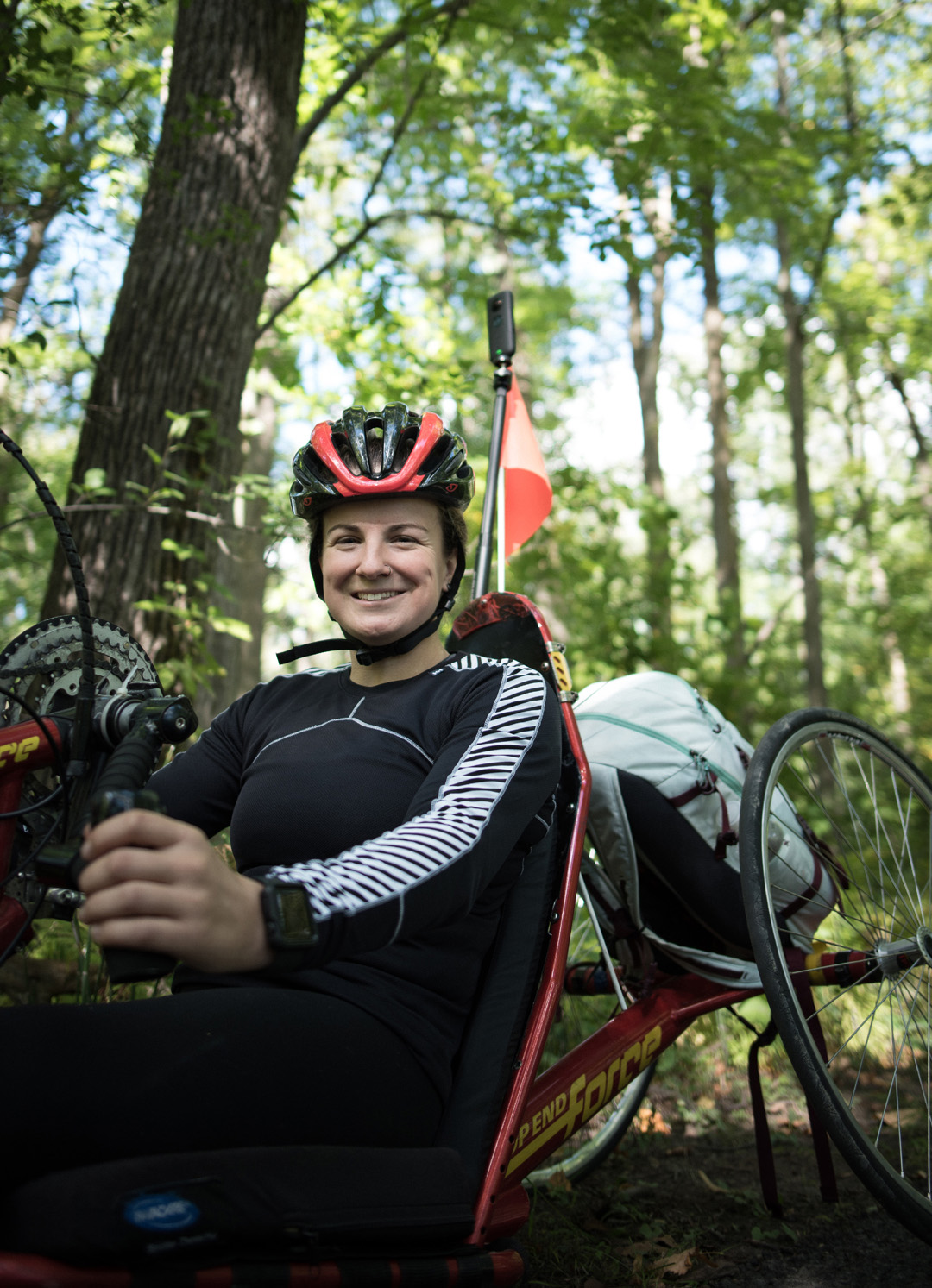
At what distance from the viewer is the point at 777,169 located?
695 cm

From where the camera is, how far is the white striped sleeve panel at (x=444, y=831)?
4.19ft

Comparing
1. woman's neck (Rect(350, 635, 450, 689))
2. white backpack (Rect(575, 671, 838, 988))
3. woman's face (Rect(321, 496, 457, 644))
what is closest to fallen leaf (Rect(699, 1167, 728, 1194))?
white backpack (Rect(575, 671, 838, 988))

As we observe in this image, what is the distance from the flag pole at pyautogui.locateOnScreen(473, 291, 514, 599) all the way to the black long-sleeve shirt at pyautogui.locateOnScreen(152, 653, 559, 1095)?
1355 mm

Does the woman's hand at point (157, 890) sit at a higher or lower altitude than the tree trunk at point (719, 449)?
lower

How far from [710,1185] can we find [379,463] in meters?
2.49

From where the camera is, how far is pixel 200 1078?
4.41 ft

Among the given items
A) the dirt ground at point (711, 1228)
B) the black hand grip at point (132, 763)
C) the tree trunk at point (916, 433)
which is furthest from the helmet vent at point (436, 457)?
the tree trunk at point (916, 433)

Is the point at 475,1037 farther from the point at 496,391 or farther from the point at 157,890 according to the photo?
the point at 496,391

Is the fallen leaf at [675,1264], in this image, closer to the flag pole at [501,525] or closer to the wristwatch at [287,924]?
the wristwatch at [287,924]

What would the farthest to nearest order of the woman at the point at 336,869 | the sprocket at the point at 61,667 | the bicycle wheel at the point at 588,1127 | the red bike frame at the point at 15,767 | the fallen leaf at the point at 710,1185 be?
the bicycle wheel at the point at 588,1127 < the fallen leaf at the point at 710,1185 < the sprocket at the point at 61,667 < the red bike frame at the point at 15,767 < the woman at the point at 336,869

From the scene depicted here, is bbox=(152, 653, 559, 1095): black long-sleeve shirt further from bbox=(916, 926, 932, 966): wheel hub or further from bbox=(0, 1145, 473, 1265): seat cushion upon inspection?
bbox=(916, 926, 932, 966): wheel hub

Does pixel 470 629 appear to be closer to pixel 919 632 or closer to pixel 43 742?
pixel 43 742

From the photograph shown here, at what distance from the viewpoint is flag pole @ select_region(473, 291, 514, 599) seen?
335 centimetres

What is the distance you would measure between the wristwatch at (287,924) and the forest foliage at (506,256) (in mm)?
2373
